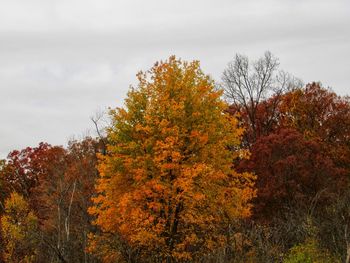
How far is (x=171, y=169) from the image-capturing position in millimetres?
22188

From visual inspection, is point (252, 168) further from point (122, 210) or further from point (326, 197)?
point (122, 210)

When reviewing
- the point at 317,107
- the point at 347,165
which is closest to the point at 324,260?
the point at 347,165

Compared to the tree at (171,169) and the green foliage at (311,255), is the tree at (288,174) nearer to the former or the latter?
the tree at (171,169)

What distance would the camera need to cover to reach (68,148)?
169 ft

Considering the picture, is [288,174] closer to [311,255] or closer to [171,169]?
[171,169]

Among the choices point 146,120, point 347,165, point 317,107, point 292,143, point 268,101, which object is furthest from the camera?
point 268,101

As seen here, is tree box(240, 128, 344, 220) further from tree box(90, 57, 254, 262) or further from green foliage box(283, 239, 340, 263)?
green foliage box(283, 239, 340, 263)

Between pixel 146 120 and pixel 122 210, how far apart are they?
4.53 m

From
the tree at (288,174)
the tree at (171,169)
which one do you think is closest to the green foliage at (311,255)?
the tree at (171,169)

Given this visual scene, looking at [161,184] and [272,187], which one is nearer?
[161,184]

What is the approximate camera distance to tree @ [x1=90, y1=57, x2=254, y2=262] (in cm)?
2114

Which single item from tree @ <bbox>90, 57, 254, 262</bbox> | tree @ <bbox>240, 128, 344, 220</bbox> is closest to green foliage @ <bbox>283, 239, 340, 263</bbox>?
tree @ <bbox>90, 57, 254, 262</bbox>

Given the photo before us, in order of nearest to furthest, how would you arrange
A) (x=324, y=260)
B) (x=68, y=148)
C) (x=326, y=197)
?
(x=324, y=260) < (x=326, y=197) < (x=68, y=148)

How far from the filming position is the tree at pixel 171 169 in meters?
21.1
